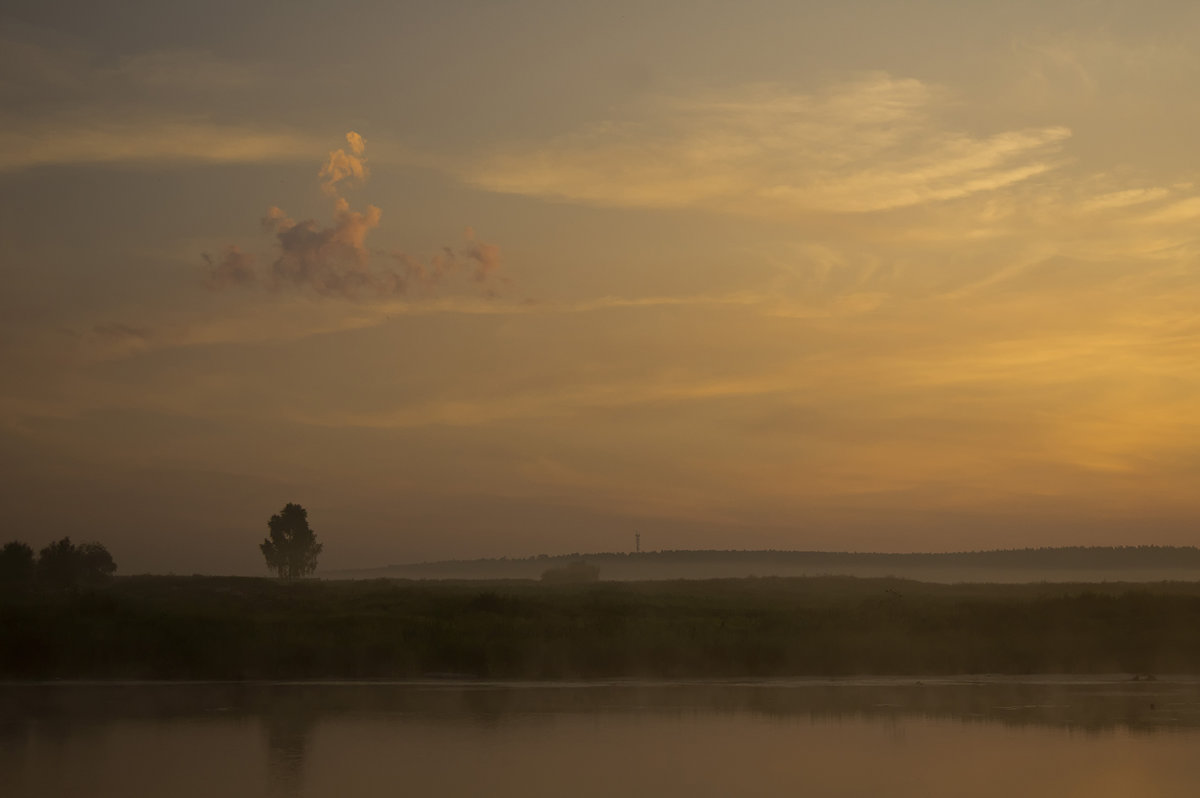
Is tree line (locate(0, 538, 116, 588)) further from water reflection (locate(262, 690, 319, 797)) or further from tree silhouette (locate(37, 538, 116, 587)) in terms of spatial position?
water reflection (locate(262, 690, 319, 797))

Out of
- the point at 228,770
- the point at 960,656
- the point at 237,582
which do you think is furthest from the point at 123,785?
the point at 237,582

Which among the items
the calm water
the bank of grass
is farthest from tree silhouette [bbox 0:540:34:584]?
the calm water

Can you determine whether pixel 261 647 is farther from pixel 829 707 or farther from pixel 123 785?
Result: pixel 123 785

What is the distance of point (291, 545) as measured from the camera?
118125mm

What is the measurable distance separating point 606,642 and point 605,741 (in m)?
15.2

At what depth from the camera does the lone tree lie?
118m

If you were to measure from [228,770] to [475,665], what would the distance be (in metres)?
16.6

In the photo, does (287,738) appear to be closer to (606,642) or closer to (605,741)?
(605,741)

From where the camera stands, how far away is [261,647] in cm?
3400

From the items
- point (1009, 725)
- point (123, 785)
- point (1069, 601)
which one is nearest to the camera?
point (123, 785)

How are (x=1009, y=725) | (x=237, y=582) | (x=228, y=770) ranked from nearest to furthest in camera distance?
(x=228, y=770) < (x=1009, y=725) < (x=237, y=582)

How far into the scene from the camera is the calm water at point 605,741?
1605 centimetres

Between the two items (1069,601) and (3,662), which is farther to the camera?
(1069,601)

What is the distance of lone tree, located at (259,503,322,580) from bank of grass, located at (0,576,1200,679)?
74.8 m
